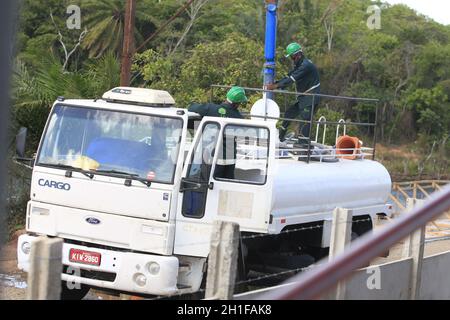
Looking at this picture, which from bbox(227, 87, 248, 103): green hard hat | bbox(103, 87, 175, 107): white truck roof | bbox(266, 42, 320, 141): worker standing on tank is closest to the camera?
bbox(103, 87, 175, 107): white truck roof

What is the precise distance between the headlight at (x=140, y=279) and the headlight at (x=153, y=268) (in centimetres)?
9

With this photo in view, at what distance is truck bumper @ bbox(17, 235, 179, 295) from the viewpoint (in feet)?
25.9

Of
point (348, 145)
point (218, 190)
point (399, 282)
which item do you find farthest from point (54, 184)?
point (348, 145)

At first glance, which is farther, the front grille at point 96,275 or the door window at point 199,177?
the door window at point 199,177

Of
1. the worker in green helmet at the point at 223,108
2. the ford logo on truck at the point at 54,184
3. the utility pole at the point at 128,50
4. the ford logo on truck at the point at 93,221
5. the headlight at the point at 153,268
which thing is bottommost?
the headlight at the point at 153,268

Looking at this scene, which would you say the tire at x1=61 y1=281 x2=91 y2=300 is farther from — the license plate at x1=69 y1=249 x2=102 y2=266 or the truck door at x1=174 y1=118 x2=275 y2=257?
the truck door at x1=174 y1=118 x2=275 y2=257

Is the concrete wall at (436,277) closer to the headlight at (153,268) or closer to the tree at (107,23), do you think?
the headlight at (153,268)

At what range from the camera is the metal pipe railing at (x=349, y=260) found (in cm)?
250

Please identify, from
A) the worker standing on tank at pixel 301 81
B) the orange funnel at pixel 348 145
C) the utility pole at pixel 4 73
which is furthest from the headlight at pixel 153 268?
the utility pole at pixel 4 73

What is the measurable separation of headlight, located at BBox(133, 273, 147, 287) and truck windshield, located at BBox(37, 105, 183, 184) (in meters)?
0.95

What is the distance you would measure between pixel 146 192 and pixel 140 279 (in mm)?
858

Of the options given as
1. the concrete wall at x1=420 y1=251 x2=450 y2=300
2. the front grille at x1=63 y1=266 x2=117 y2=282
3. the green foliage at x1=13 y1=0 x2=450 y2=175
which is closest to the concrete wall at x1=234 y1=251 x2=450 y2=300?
the concrete wall at x1=420 y1=251 x2=450 y2=300
